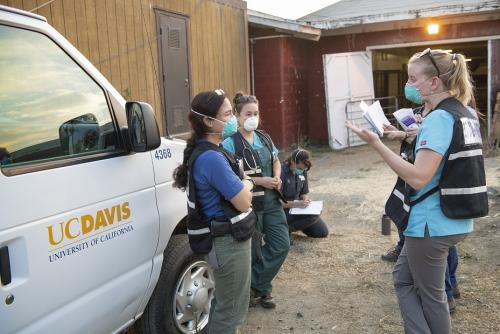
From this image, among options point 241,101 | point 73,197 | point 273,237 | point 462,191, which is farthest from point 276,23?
point 73,197

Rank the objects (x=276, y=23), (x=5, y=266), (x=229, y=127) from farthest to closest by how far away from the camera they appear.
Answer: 1. (x=276, y=23)
2. (x=229, y=127)
3. (x=5, y=266)

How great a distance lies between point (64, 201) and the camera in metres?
1.96

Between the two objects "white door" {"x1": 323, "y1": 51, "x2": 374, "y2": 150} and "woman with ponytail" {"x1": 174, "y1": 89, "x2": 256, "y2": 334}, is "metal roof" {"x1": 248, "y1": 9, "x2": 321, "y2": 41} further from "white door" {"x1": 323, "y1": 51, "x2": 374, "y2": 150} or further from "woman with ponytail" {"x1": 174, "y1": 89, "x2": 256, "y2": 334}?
"woman with ponytail" {"x1": 174, "y1": 89, "x2": 256, "y2": 334}

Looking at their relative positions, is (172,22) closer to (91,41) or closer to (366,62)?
(91,41)

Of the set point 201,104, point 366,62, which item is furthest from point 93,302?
point 366,62

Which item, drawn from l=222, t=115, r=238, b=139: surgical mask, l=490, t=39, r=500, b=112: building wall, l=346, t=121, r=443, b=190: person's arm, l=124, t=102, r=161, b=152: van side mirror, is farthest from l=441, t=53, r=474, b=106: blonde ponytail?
l=490, t=39, r=500, b=112: building wall

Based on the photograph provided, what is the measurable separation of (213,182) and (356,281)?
2.42 meters

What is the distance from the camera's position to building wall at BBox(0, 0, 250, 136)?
5.86 metres

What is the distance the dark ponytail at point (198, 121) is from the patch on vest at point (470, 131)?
1251mm

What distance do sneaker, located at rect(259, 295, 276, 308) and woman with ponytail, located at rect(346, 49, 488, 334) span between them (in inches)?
57.4

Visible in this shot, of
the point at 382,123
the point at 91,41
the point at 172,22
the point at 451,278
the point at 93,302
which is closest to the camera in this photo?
the point at 93,302

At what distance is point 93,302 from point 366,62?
11.5 metres

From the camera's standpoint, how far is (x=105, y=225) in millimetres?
2180

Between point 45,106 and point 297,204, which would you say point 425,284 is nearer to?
point 45,106
